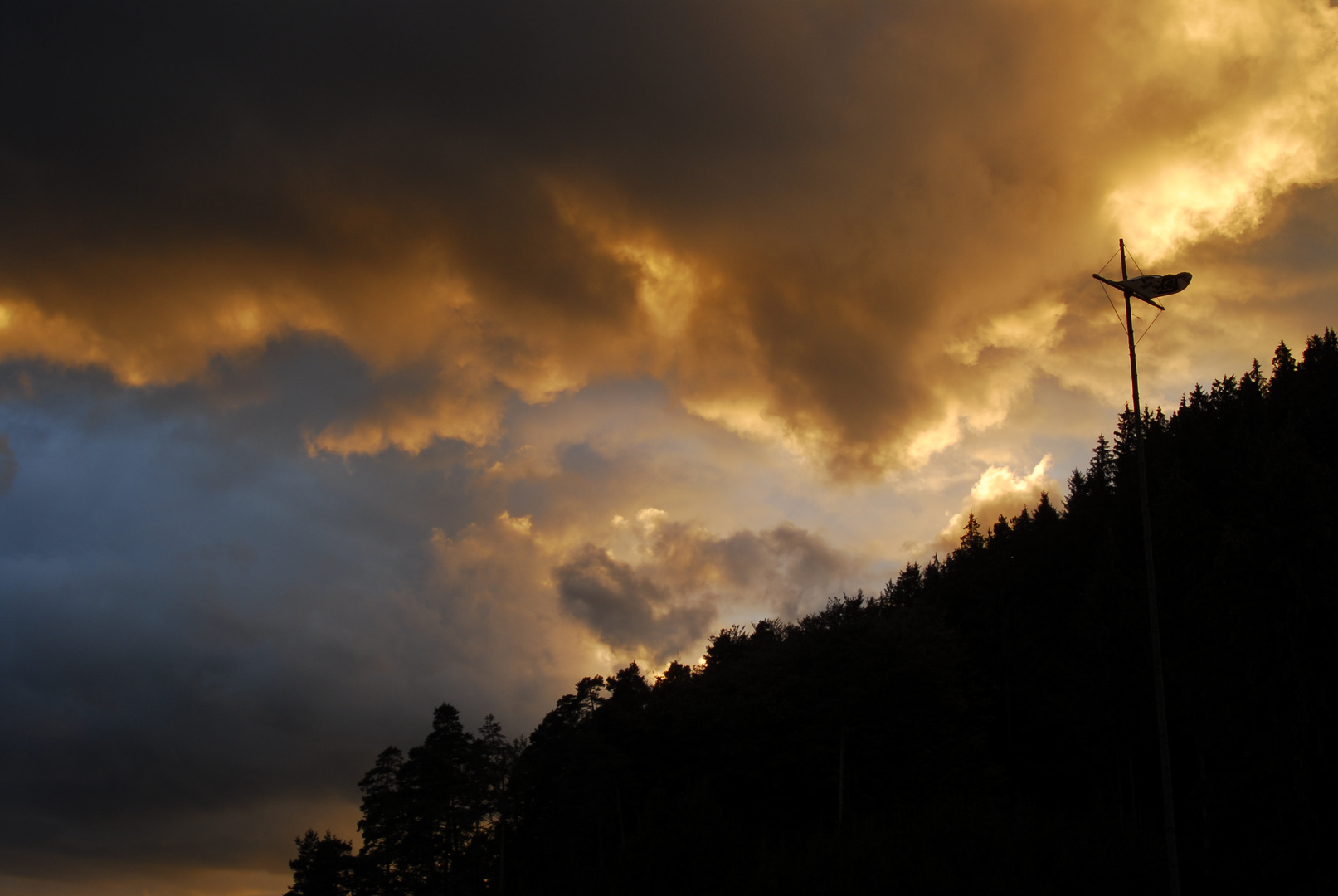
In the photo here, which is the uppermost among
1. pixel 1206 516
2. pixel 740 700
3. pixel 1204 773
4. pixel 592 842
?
pixel 1206 516

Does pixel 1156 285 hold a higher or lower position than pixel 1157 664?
higher

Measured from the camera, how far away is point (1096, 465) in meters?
100

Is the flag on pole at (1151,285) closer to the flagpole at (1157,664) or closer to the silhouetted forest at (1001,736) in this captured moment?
the flagpole at (1157,664)

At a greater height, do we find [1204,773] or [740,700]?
[740,700]

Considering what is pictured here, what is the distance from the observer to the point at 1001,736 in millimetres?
84125

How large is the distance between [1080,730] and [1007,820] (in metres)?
18.2

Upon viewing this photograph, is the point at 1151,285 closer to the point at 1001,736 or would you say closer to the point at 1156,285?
the point at 1156,285

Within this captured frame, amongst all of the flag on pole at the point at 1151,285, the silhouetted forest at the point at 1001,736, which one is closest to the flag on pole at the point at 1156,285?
the flag on pole at the point at 1151,285

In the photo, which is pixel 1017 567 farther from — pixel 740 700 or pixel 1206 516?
pixel 1206 516

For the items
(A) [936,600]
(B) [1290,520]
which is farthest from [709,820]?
(A) [936,600]

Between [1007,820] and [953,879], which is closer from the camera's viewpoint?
[953,879]

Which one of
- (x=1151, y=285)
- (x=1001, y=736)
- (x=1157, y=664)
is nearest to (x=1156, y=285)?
(x=1151, y=285)

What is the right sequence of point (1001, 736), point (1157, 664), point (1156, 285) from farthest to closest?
point (1001, 736), point (1156, 285), point (1157, 664)

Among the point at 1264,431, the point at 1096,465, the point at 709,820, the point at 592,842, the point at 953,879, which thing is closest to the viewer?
the point at 953,879
